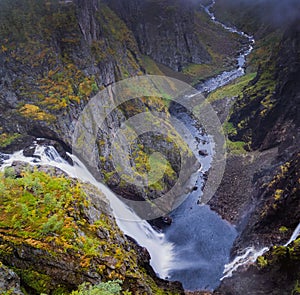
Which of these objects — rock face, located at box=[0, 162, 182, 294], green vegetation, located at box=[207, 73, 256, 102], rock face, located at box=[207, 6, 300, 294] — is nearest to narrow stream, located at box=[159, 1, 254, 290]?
rock face, located at box=[207, 6, 300, 294]

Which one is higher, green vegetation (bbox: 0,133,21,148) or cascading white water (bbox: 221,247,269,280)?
cascading white water (bbox: 221,247,269,280)

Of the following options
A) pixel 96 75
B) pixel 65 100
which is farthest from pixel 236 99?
pixel 65 100

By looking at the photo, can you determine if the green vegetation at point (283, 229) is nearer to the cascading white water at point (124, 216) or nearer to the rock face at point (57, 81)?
the cascading white water at point (124, 216)

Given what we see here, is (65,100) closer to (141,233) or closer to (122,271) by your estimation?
(141,233)

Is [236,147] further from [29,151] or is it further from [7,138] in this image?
[7,138]

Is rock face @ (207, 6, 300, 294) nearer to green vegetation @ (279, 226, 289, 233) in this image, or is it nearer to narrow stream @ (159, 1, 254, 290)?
green vegetation @ (279, 226, 289, 233)

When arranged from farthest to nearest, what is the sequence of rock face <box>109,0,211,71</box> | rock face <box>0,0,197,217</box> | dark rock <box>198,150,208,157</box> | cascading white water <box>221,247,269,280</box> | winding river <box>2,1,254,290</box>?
rock face <box>109,0,211,71</box>, dark rock <box>198,150,208,157</box>, rock face <box>0,0,197,217</box>, winding river <box>2,1,254,290</box>, cascading white water <box>221,247,269,280</box>

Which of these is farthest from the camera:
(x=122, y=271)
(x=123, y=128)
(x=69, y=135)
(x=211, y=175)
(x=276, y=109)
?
(x=276, y=109)

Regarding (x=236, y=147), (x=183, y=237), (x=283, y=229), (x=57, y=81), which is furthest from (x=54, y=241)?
(x=236, y=147)
